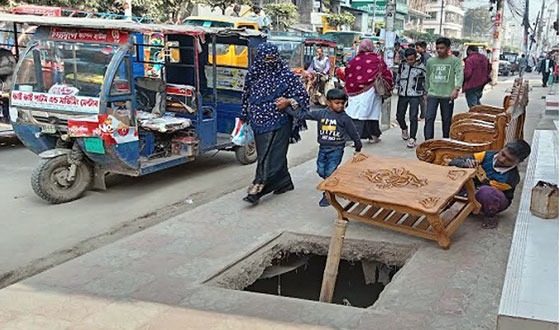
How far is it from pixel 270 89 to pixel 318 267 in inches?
74.5

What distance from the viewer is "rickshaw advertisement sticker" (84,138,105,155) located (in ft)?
20.5

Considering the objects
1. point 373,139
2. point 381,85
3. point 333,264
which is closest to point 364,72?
point 381,85

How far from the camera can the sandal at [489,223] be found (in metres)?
5.03

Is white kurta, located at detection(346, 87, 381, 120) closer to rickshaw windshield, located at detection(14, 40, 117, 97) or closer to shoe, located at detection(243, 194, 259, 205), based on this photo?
shoe, located at detection(243, 194, 259, 205)

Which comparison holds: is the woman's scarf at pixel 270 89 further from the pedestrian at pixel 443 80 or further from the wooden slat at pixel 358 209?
the pedestrian at pixel 443 80

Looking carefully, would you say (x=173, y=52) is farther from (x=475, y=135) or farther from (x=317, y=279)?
(x=317, y=279)

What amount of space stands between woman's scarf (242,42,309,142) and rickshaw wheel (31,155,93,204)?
215cm

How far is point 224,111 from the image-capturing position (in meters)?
8.65

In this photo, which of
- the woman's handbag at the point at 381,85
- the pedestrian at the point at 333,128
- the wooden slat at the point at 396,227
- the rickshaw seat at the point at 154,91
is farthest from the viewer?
the woman's handbag at the point at 381,85

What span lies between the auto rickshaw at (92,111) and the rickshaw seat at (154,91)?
0.01 meters

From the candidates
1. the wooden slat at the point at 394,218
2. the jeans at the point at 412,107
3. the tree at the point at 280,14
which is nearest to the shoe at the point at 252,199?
the wooden slat at the point at 394,218

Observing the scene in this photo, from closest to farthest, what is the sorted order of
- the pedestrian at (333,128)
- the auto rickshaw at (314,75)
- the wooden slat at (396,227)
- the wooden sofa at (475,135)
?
the wooden slat at (396,227) < the pedestrian at (333,128) < the wooden sofa at (475,135) < the auto rickshaw at (314,75)

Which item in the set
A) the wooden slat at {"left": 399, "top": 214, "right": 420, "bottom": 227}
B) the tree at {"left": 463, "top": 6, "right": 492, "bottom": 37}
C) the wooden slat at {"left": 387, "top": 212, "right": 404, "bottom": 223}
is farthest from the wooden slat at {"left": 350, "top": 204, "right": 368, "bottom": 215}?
the tree at {"left": 463, "top": 6, "right": 492, "bottom": 37}

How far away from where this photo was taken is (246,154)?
28.5 feet
